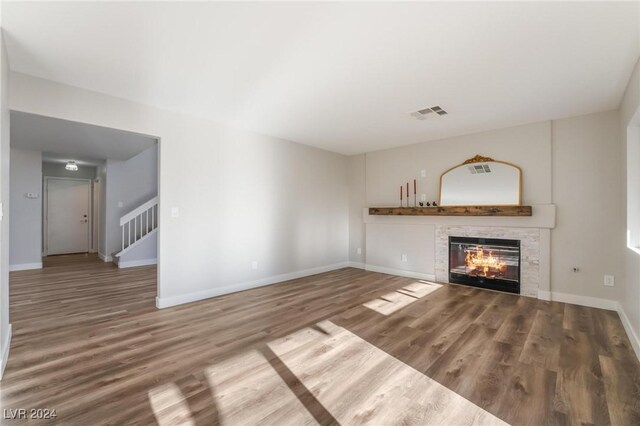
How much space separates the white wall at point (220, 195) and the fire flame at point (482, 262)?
8.16 feet

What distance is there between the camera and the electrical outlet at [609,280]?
11.2ft

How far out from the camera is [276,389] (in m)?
1.85

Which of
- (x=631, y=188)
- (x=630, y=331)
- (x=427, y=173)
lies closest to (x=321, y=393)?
(x=630, y=331)

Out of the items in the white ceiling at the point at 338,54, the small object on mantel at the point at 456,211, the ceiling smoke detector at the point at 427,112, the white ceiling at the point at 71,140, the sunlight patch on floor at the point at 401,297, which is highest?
the white ceiling at the point at 71,140

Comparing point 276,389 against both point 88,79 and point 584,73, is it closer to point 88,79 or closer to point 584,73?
point 88,79

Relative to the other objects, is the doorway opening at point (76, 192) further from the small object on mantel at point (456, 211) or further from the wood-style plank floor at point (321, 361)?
the small object on mantel at point (456, 211)

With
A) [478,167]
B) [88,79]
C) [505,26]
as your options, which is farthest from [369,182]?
[88,79]

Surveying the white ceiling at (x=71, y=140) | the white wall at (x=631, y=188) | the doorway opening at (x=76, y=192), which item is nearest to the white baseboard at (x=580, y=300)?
the white wall at (x=631, y=188)

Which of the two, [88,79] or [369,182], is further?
[369,182]

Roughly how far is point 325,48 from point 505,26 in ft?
4.08

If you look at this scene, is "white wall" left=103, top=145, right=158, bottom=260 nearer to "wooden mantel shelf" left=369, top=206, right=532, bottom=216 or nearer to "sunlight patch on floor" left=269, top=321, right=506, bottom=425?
"wooden mantel shelf" left=369, top=206, right=532, bottom=216

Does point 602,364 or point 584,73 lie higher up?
point 584,73

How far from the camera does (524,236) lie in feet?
13.2

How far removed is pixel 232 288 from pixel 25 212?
522 cm
